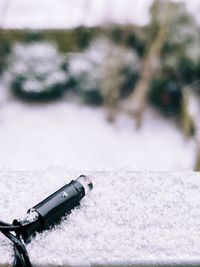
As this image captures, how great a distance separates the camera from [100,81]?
26.4 feet

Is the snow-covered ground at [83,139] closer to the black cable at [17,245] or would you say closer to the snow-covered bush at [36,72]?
the snow-covered bush at [36,72]

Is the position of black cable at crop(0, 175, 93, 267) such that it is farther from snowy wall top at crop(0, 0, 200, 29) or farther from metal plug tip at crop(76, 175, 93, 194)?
snowy wall top at crop(0, 0, 200, 29)

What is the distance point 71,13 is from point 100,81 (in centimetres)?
164

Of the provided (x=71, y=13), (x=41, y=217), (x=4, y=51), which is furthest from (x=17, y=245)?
(x=71, y=13)

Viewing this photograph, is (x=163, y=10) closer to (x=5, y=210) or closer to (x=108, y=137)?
(x=108, y=137)

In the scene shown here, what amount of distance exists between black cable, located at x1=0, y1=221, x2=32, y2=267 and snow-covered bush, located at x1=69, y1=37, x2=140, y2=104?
274 inches

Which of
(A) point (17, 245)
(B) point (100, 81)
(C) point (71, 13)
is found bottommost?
(B) point (100, 81)

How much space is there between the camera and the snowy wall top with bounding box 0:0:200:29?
7513 millimetres

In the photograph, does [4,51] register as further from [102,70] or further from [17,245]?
[17,245]

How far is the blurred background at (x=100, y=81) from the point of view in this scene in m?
7.24

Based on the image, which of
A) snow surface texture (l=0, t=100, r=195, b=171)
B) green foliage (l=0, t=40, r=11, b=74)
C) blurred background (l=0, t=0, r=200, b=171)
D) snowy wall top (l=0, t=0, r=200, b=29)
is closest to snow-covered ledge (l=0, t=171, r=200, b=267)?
snow surface texture (l=0, t=100, r=195, b=171)

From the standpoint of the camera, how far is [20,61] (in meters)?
8.30

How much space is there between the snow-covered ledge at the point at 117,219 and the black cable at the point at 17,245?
1.0 inches

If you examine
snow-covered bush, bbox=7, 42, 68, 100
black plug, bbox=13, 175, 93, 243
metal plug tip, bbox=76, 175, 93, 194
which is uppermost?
metal plug tip, bbox=76, 175, 93, 194
